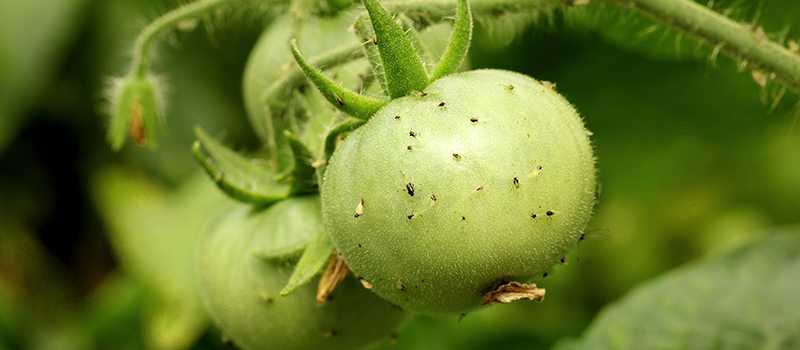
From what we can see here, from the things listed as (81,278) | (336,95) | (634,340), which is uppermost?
(336,95)

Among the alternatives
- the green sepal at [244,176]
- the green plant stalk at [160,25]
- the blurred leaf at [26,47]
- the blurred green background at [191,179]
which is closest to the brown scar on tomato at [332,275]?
the green sepal at [244,176]

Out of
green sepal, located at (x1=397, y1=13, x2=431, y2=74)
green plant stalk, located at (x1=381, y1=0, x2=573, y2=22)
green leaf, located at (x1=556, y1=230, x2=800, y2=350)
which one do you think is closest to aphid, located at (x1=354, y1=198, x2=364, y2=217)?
green sepal, located at (x1=397, y1=13, x2=431, y2=74)

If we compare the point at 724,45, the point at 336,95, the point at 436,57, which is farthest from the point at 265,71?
the point at 724,45

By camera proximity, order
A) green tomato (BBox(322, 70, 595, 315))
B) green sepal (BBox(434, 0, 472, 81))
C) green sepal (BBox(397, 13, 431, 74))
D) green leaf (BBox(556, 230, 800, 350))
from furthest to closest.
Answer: green leaf (BBox(556, 230, 800, 350)) → green sepal (BBox(397, 13, 431, 74)) → green sepal (BBox(434, 0, 472, 81)) → green tomato (BBox(322, 70, 595, 315))

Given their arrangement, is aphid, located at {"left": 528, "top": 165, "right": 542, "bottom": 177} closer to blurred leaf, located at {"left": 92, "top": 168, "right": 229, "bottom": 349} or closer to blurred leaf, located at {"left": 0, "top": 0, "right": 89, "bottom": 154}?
blurred leaf, located at {"left": 92, "top": 168, "right": 229, "bottom": 349}

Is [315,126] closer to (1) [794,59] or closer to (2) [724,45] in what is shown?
(2) [724,45]

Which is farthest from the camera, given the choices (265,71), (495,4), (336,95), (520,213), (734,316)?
(734,316)
